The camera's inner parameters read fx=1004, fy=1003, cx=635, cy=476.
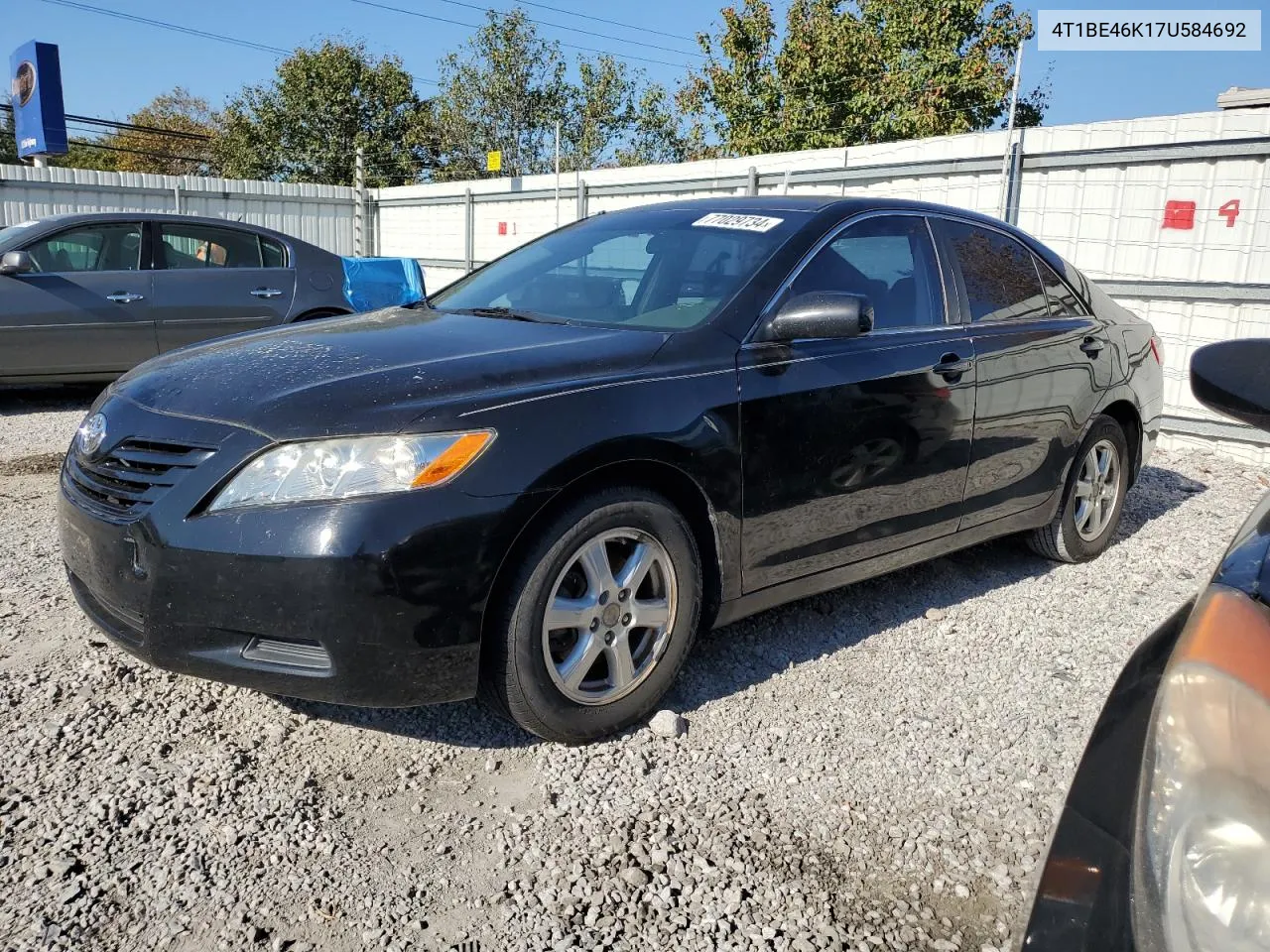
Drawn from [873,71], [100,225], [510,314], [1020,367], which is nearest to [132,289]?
[100,225]

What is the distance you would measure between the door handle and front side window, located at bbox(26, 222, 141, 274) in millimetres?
6651

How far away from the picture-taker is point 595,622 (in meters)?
2.84

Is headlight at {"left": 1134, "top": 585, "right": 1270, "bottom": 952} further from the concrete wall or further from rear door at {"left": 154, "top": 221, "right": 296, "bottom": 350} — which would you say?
the concrete wall

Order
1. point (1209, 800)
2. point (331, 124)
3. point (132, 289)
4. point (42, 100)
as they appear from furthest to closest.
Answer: point (331, 124) → point (42, 100) → point (132, 289) → point (1209, 800)

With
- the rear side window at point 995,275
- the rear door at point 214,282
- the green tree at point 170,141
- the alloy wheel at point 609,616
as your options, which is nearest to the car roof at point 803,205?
the rear side window at point 995,275

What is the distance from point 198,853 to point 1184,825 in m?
2.18

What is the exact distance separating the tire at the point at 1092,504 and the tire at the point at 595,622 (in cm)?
242

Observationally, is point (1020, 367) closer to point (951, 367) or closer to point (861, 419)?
point (951, 367)

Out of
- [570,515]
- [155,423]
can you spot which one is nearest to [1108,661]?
[570,515]

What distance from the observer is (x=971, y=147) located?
893 centimetres

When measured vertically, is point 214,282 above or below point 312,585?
above

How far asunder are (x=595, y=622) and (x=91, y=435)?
1.57 metres

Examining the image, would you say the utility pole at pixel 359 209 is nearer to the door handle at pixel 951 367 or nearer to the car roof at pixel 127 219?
the car roof at pixel 127 219

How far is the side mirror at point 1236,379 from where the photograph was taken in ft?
4.77
